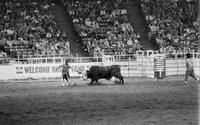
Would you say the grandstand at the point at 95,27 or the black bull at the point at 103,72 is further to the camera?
the grandstand at the point at 95,27

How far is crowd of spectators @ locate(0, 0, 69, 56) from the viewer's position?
108 feet

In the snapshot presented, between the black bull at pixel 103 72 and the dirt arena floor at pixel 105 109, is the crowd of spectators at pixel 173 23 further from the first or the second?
the dirt arena floor at pixel 105 109

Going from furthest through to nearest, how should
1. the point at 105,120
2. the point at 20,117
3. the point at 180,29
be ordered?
the point at 180,29 < the point at 20,117 < the point at 105,120

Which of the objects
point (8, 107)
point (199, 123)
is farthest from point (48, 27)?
point (199, 123)

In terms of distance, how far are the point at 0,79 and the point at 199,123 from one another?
20764 millimetres

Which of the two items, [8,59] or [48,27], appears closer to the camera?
[8,59]

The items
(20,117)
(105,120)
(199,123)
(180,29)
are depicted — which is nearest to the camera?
(199,123)

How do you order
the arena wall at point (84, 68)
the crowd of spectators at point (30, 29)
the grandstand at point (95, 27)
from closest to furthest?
the arena wall at point (84, 68)
the crowd of spectators at point (30, 29)
the grandstand at point (95, 27)

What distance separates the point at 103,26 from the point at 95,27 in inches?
31.2

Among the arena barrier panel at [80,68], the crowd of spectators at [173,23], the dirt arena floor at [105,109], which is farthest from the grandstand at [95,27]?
the dirt arena floor at [105,109]

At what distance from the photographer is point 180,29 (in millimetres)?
37906

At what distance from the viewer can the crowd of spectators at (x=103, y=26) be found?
34.5 m

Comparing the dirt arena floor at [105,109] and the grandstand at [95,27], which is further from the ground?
the grandstand at [95,27]

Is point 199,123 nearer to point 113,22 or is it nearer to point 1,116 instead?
point 1,116
